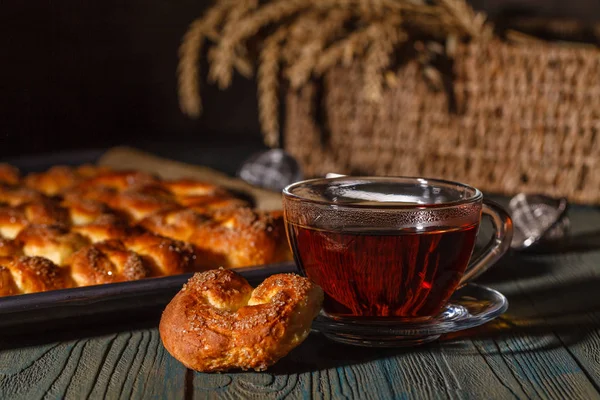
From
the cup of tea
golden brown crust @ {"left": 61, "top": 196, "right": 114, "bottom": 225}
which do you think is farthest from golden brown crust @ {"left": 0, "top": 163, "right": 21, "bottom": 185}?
the cup of tea

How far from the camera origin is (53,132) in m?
2.92

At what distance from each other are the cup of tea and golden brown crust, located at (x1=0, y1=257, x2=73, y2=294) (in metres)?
0.35

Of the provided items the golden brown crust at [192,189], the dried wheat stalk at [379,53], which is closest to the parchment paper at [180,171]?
the golden brown crust at [192,189]

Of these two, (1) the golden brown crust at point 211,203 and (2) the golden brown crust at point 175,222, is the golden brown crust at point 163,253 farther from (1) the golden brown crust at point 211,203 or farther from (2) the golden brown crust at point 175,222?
(1) the golden brown crust at point 211,203

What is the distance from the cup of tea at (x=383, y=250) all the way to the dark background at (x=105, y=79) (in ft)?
6.48

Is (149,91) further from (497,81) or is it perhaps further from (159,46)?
(497,81)

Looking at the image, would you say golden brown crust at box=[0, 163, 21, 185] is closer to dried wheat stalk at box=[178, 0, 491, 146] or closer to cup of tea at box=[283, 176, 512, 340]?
dried wheat stalk at box=[178, 0, 491, 146]

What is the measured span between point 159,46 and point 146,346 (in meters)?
2.36

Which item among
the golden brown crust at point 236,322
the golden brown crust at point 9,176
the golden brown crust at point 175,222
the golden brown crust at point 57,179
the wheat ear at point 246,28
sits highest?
the wheat ear at point 246,28

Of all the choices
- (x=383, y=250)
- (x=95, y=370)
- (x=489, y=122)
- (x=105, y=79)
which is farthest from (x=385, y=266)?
(x=105, y=79)

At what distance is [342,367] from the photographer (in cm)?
89

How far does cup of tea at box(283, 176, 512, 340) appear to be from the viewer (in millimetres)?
895

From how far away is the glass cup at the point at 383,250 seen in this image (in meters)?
0.89

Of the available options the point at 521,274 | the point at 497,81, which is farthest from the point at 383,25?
the point at 521,274
